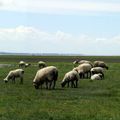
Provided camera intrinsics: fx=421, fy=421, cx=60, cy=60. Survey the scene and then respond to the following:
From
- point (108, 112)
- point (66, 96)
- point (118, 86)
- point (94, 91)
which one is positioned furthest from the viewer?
point (118, 86)

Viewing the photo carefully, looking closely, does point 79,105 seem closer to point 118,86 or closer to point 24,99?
point 24,99

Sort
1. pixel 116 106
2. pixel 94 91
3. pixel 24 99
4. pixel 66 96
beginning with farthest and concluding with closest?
pixel 94 91 → pixel 66 96 → pixel 24 99 → pixel 116 106

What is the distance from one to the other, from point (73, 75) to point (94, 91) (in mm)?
5676

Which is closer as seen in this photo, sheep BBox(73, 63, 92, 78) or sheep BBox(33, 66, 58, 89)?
sheep BBox(33, 66, 58, 89)

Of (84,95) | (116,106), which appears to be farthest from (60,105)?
(84,95)

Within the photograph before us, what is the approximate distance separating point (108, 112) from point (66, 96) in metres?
7.61

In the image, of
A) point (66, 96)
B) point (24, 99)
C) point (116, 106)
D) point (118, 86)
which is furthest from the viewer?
point (118, 86)

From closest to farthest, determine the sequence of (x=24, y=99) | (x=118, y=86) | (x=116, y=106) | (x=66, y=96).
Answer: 1. (x=116, y=106)
2. (x=24, y=99)
3. (x=66, y=96)
4. (x=118, y=86)

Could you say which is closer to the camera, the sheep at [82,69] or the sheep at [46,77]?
the sheep at [46,77]

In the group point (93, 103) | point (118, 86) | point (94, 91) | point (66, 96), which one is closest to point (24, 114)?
point (93, 103)

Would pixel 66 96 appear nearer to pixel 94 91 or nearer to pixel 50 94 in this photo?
pixel 50 94

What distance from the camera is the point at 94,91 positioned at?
33125 mm

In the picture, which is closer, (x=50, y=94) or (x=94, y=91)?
(x=50, y=94)

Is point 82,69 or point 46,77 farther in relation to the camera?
point 82,69
